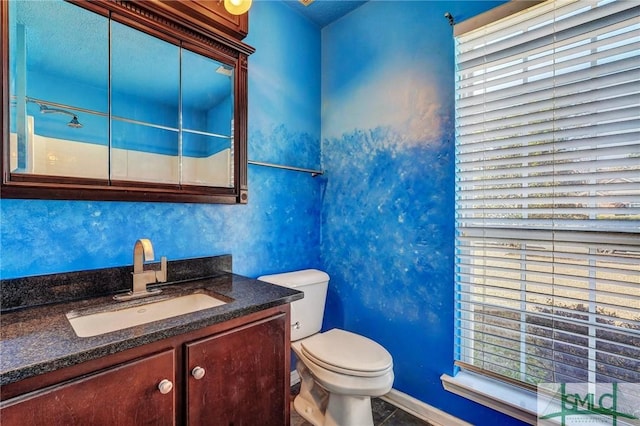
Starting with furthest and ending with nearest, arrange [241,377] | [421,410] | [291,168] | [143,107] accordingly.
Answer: [291,168], [421,410], [143,107], [241,377]

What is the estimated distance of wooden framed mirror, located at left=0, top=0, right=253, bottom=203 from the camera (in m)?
0.97

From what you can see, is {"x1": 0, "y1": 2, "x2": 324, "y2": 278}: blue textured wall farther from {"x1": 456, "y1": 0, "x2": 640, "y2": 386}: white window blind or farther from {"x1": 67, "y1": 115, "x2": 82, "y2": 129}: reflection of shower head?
{"x1": 456, "y1": 0, "x2": 640, "y2": 386}: white window blind

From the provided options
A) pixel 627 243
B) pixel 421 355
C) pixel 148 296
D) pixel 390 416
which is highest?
pixel 627 243

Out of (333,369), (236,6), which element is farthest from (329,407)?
(236,6)

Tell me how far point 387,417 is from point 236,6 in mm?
2260

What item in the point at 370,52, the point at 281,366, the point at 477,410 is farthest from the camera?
the point at 370,52

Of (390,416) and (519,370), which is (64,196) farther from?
(519,370)

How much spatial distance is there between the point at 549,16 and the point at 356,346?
70.0 inches

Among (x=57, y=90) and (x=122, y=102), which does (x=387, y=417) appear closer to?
(x=122, y=102)

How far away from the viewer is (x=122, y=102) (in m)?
1.21

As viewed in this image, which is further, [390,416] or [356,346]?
[390,416]

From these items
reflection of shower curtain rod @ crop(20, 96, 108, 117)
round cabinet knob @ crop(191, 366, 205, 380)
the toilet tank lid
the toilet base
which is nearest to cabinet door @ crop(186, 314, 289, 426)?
round cabinet knob @ crop(191, 366, 205, 380)

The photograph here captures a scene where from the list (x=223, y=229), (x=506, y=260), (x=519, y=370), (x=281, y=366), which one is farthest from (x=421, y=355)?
(x=223, y=229)

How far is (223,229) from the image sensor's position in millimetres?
1622
